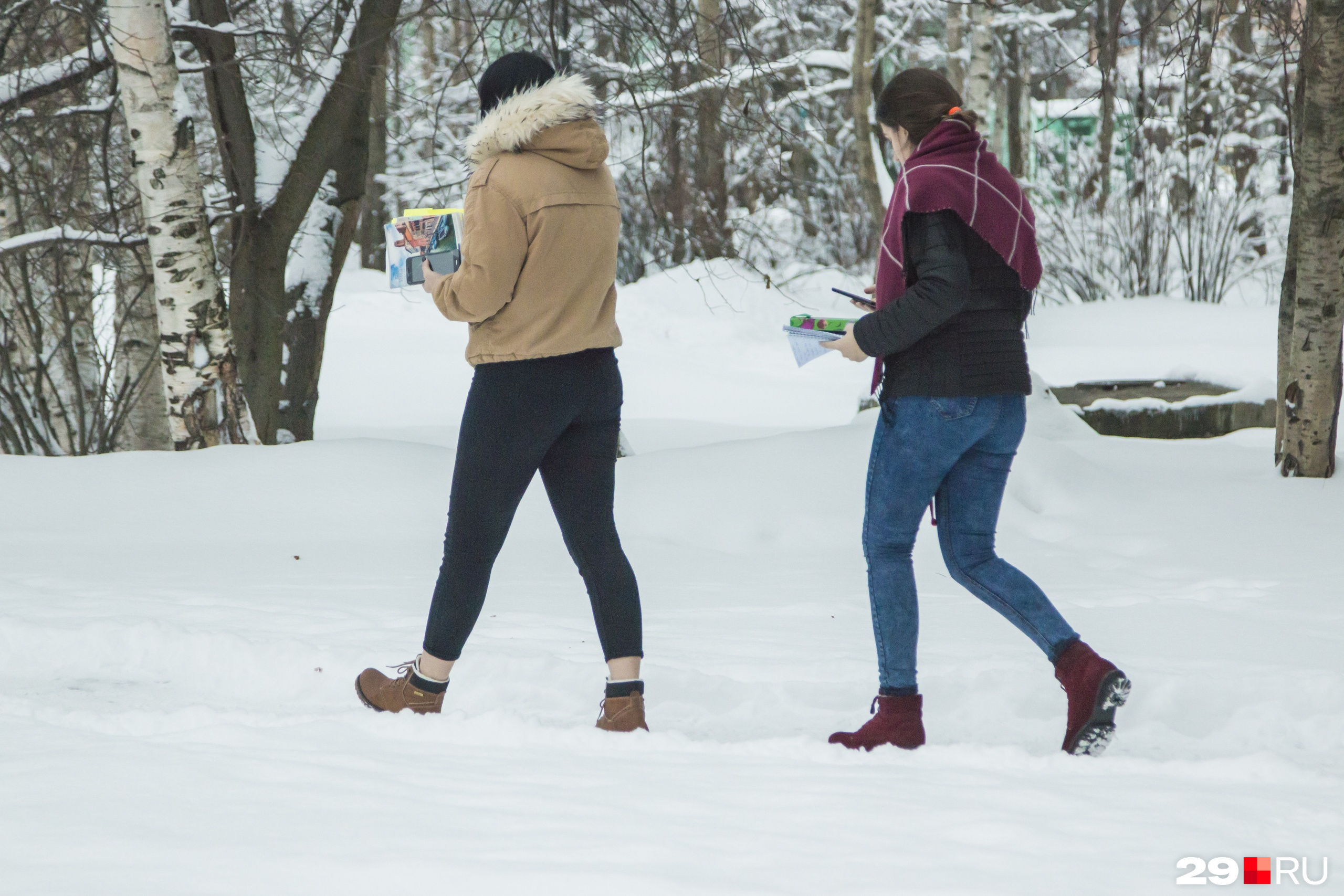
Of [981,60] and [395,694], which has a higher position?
[981,60]

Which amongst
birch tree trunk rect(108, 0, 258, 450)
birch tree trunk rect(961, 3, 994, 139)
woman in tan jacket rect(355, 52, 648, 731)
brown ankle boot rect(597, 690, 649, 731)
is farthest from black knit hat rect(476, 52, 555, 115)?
birch tree trunk rect(961, 3, 994, 139)

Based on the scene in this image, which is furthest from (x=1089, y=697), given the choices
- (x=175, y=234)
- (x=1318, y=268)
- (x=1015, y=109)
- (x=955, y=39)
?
(x=1015, y=109)

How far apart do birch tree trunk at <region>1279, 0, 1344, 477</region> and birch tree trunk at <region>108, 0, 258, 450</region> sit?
199 inches

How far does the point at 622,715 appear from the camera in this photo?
2.75 m

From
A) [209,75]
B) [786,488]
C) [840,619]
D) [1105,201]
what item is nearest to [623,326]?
[1105,201]

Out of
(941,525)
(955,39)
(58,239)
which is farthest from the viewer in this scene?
(955,39)

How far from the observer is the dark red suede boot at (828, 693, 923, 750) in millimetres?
2648

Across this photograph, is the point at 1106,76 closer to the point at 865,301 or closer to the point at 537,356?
the point at 865,301

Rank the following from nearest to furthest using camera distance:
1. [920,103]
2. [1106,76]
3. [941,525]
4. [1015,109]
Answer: [920,103] → [941,525] → [1106,76] → [1015,109]

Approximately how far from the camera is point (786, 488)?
534 centimetres

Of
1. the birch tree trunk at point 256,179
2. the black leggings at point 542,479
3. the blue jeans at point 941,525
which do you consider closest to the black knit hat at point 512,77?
the black leggings at point 542,479

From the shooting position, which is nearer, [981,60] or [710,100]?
[710,100]

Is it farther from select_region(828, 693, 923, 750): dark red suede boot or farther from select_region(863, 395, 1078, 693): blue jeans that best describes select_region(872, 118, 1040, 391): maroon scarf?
select_region(828, 693, 923, 750): dark red suede boot

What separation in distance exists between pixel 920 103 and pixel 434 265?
1094 mm
